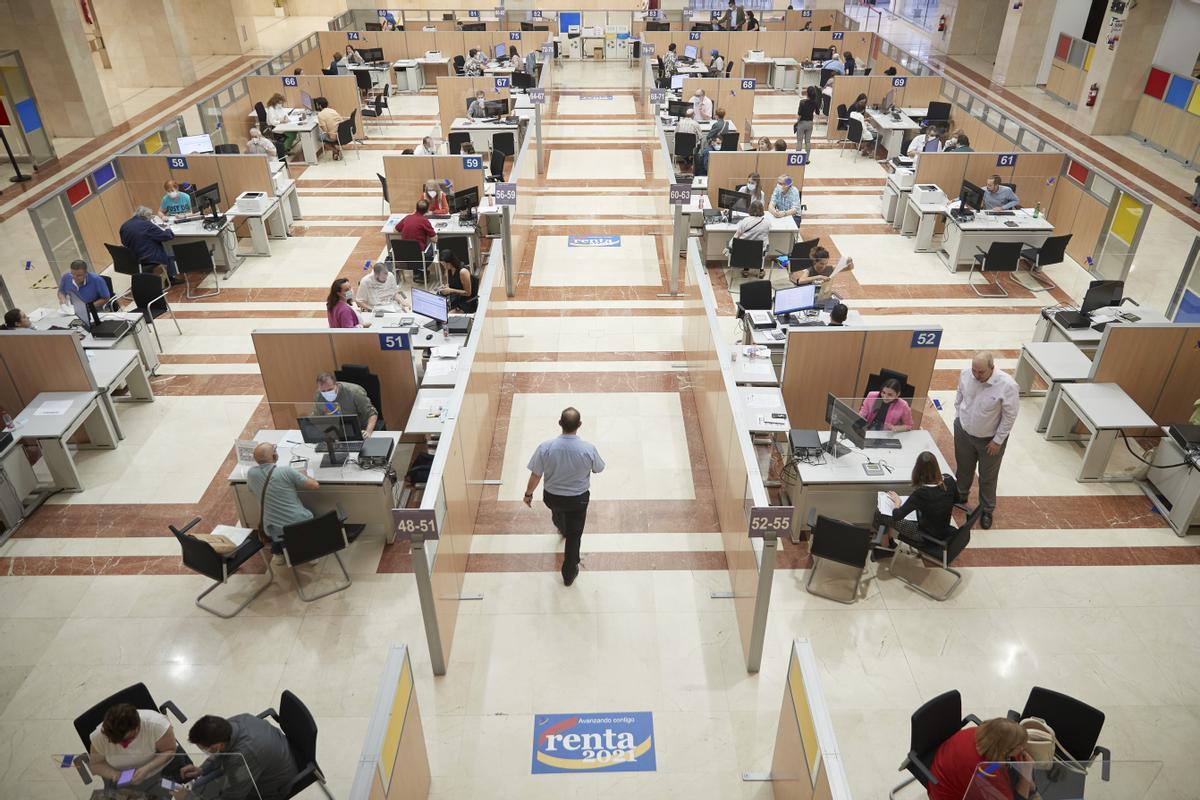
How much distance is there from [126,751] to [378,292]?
226 inches

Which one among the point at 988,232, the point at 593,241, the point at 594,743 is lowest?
the point at 594,743

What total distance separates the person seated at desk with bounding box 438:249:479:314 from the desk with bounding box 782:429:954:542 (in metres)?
4.48

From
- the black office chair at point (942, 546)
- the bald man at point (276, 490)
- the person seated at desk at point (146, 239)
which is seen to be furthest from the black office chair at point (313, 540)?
the person seated at desk at point (146, 239)

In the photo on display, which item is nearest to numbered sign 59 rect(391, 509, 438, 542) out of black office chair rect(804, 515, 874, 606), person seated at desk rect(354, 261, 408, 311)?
black office chair rect(804, 515, 874, 606)

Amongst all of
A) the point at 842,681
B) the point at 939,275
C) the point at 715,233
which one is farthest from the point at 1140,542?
the point at 715,233

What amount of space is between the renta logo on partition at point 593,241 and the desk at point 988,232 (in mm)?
5026

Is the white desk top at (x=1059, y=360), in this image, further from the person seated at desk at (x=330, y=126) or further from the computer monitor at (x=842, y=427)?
the person seated at desk at (x=330, y=126)

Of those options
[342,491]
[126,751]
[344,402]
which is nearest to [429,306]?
[344,402]

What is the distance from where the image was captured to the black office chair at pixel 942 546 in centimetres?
614

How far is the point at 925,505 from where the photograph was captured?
6.14 metres

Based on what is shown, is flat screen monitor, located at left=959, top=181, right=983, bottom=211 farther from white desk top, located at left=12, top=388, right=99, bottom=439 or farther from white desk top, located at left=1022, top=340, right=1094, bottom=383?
white desk top, located at left=12, top=388, right=99, bottom=439

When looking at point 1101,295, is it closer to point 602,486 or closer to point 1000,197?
point 1000,197

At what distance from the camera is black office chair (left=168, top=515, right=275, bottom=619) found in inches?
237

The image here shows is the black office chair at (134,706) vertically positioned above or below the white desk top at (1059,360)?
below
